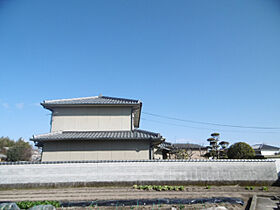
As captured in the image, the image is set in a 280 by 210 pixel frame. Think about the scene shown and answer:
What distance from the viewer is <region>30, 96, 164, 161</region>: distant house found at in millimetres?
12203

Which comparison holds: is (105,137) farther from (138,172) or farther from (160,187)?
(160,187)

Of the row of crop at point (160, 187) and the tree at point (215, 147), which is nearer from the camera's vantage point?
the row of crop at point (160, 187)

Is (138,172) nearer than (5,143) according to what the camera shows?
Yes

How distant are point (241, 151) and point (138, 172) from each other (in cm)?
1242

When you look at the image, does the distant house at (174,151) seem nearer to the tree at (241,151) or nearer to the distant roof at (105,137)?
the tree at (241,151)

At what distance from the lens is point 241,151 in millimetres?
17375

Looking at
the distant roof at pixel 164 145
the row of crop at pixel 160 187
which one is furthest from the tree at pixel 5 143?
the row of crop at pixel 160 187

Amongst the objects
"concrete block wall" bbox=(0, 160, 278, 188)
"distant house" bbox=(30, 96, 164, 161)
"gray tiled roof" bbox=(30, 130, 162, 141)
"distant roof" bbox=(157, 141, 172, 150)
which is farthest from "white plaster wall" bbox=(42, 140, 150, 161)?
"distant roof" bbox=(157, 141, 172, 150)

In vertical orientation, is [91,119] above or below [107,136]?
above

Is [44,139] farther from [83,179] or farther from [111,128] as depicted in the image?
[111,128]

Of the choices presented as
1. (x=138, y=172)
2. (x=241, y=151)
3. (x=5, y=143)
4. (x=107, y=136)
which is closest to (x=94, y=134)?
(x=107, y=136)

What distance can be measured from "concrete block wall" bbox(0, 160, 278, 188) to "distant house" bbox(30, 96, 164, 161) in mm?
933

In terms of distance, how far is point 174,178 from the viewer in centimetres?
1122

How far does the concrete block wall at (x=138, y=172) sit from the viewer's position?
1104cm
